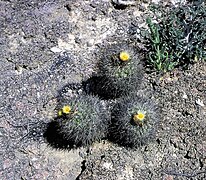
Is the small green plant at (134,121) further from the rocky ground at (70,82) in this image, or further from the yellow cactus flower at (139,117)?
the rocky ground at (70,82)

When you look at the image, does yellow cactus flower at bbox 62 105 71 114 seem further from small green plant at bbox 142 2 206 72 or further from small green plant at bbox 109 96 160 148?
small green plant at bbox 142 2 206 72

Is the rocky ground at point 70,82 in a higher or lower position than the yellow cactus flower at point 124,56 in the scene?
lower

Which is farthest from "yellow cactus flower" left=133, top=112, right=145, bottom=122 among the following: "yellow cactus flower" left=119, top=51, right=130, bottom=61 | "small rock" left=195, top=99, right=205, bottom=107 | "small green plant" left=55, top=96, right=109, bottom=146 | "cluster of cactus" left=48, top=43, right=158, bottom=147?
"small rock" left=195, top=99, right=205, bottom=107

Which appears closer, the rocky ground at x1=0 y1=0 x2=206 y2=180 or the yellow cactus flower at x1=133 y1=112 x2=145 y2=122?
the yellow cactus flower at x1=133 y1=112 x2=145 y2=122

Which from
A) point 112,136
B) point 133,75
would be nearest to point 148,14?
point 133,75

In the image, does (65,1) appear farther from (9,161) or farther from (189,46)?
(9,161)

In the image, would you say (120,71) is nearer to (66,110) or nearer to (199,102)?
(66,110)

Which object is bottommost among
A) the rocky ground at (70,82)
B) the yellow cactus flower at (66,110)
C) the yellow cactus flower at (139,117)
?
the rocky ground at (70,82)

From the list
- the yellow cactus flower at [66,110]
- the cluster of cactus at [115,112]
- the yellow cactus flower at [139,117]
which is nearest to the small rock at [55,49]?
the cluster of cactus at [115,112]
